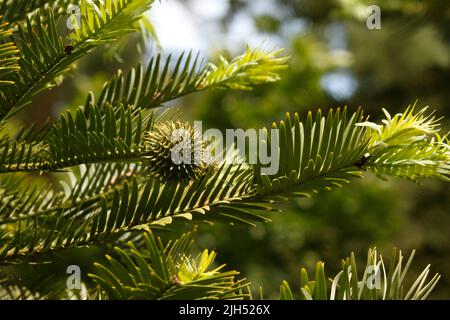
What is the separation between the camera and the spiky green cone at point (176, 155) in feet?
2.27

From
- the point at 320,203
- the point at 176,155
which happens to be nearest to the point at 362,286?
the point at 176,155

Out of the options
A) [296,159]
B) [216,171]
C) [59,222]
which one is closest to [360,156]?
[296,159]

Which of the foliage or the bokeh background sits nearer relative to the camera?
the foliage

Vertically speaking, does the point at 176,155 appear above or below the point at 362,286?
above

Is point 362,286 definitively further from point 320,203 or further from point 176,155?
point 320,203

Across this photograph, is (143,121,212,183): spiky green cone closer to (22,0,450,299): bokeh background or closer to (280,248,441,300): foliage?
(280,248,441,300): foliage

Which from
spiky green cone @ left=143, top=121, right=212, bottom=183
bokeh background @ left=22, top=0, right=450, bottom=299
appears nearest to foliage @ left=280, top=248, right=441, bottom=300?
spiky green cone @ left=143, top=121, right=212, bottom=183

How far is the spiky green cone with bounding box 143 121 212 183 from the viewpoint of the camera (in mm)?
690

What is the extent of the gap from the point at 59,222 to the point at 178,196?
6.4 inches

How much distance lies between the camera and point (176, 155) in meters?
0.69

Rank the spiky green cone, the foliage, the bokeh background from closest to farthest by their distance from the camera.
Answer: the foliage < the spiky green cone < the bokeh background

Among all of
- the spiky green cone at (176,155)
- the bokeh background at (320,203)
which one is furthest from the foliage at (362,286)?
the bokeh background at (320,203)

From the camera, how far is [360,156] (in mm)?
645

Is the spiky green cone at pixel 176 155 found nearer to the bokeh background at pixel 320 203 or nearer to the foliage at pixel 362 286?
the foliage at pixel 362 286
